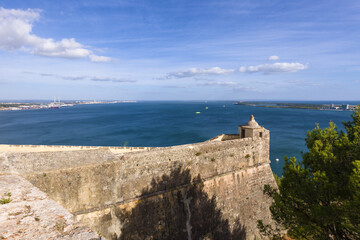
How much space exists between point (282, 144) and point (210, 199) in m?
41.3

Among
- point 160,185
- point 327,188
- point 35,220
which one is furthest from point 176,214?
point 35,220

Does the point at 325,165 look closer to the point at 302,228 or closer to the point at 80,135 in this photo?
the point at 302,228

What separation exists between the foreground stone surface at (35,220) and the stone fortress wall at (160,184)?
337 centimetres

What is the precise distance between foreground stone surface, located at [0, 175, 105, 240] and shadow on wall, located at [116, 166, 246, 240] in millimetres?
5437

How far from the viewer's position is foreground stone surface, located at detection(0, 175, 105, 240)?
391cm

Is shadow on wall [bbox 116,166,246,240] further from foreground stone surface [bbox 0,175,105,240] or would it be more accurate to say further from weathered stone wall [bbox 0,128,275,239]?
foreground stone surface [bbox 0,175,105,240]

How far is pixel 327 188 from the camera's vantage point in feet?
26.7

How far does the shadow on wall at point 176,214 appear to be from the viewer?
418 inches

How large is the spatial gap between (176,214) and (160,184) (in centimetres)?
213

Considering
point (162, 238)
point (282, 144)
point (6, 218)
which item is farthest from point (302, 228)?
point (282, 144)

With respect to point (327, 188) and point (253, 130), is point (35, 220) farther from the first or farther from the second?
point (253, 130)

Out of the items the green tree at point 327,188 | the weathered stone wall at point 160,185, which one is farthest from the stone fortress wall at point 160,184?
the green tree at point 327,188

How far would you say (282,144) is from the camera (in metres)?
47.7

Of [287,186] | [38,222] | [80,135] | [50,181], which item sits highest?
[38,222]
